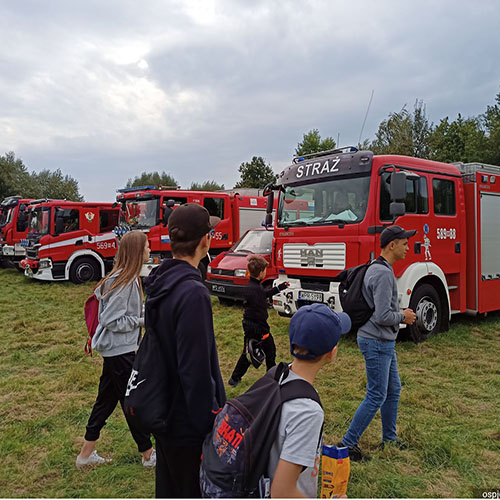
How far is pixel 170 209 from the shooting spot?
39.7ft

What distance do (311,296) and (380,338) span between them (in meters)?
3.47

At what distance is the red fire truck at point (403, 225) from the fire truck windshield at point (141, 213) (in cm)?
530

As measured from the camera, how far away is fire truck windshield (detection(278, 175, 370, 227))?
21.4 feet

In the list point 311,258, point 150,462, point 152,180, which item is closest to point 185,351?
A: point 150,462

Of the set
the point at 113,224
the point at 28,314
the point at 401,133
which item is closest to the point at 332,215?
the point at 28,314

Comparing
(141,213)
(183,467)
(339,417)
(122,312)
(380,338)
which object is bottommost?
(339,417)

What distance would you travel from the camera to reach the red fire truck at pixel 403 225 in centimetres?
643

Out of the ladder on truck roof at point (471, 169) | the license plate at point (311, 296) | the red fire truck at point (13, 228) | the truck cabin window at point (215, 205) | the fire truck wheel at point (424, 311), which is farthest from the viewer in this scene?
the red fire truck at point (13, 228)

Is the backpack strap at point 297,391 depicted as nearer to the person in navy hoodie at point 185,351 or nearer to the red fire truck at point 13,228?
the person in navy hoodie at point 185,351

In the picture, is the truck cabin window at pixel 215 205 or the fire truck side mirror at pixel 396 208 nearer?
the fire truck side mirror at pixel 396 208

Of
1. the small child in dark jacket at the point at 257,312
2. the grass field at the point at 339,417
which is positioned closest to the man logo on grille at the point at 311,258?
the grass field at the point at 339,417

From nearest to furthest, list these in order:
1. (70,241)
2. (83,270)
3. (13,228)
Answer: (70,241)
(83,270)
(13,228)

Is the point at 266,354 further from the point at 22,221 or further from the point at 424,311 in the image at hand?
the point at 22,221

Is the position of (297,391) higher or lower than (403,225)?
lower
